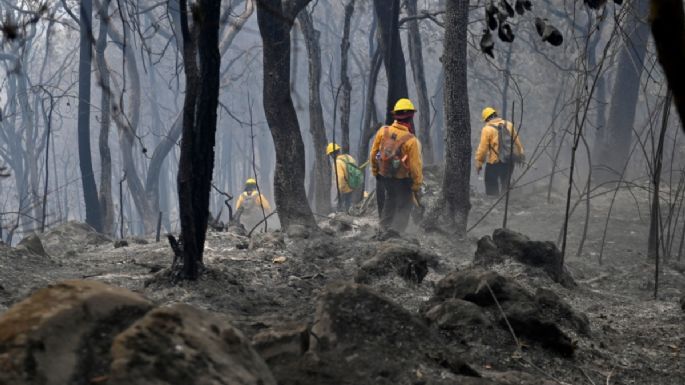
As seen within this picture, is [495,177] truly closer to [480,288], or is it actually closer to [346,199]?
[346,199]

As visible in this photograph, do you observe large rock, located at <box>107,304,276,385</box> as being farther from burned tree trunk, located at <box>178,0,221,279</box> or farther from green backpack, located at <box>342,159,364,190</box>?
green backpack, located at <box>342,159,364,190</box>

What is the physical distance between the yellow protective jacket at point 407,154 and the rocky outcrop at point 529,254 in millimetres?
3200

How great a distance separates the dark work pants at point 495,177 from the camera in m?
13.2

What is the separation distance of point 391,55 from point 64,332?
8381 mm

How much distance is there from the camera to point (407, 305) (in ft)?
15.7

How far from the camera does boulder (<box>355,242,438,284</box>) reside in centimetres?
521

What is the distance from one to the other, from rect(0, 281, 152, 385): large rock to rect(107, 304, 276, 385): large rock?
0.35ft

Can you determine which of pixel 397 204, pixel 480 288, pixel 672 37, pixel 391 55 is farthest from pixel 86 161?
pixel 672 37

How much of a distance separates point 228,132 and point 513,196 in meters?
30.0

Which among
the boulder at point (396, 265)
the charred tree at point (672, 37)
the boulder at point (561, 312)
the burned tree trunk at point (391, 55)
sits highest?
the burned tree trunk at point (391, 55)

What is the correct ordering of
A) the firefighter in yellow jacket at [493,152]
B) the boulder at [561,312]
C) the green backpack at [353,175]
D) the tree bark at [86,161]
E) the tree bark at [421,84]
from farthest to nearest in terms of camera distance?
the tree bark at [421,84] < the green backpack at [353,175] < the tree bark at [86,161] < the firefighter in yellow jacket at [493,152] < the boulder at [561,312]

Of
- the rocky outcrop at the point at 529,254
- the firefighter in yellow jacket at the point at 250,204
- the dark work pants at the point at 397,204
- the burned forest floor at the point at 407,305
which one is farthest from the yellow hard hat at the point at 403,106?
the firefighter in yellow jacket at the point at 250,204

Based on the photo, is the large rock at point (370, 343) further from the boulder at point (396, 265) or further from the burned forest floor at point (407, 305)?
the boulder at point (396, 265)

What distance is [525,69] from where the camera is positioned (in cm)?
3002
